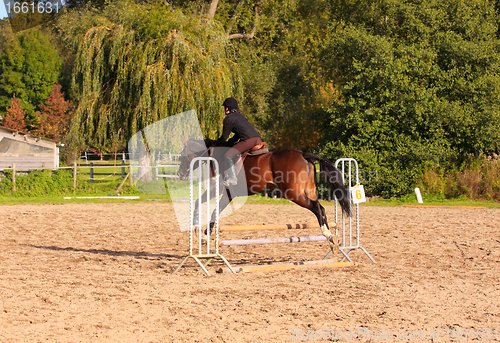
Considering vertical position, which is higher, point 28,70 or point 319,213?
point 28,70

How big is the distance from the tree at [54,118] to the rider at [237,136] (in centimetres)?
4387

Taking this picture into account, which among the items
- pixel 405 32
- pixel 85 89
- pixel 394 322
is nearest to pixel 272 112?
pixel 405 32

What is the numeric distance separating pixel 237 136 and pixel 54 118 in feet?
151

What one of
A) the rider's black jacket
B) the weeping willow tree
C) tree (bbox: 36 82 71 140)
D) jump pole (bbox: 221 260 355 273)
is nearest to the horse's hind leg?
jump pole (bbox: 221 260 355 273)

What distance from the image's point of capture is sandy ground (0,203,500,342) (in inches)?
167

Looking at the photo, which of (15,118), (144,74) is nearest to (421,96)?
(144,74)

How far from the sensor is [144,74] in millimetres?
19672

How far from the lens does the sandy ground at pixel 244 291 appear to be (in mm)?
4241

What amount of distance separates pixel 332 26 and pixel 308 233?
56.8 feet

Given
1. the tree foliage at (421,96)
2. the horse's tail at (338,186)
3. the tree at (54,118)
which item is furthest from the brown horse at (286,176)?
the tree at (54,118)

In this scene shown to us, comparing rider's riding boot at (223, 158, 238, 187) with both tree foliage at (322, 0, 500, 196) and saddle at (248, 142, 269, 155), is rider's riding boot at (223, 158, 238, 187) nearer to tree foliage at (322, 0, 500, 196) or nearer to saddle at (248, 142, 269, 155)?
saddle at (248, 142, 269, 155)

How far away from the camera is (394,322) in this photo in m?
4.48

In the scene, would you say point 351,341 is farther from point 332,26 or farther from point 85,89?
point 332,26

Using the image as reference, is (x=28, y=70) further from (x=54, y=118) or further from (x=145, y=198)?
(x=145, y=198)
